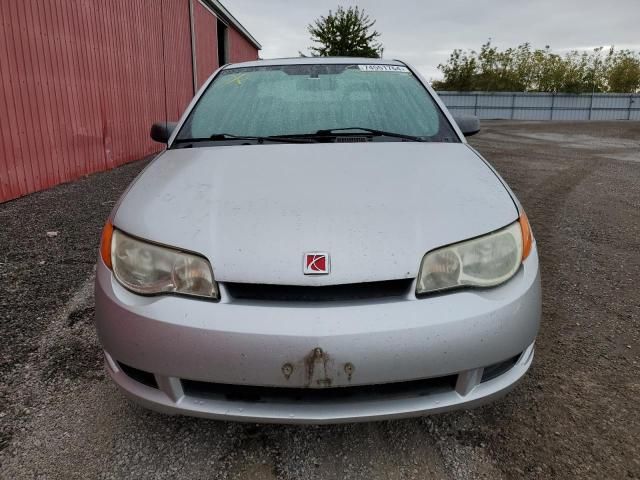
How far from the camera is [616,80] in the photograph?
2140 inches

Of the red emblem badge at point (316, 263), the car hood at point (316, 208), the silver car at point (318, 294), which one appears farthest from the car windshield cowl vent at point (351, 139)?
the red emblem badge at point (316, 263)

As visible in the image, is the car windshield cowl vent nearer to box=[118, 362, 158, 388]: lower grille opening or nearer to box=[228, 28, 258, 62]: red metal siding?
box=[118, 362, 158, 388]: lower grille opening

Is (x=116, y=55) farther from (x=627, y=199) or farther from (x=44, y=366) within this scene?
Result: (x=627, y=199)

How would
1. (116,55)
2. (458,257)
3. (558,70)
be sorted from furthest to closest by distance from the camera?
(558,70), (116,55), (458,257)

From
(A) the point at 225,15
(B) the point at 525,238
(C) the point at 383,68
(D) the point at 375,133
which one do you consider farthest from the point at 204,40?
(B) the point at 525,238

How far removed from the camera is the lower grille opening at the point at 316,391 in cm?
140

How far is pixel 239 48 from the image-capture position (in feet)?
69.6

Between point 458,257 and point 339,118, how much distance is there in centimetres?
122

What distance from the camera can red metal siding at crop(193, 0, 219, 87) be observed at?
13.4 meters

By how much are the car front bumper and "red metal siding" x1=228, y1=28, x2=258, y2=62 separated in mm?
19488

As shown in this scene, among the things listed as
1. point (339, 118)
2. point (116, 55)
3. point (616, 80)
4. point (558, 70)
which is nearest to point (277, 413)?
point (339, 118)

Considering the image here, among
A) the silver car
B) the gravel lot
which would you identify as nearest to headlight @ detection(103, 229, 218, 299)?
the silver car

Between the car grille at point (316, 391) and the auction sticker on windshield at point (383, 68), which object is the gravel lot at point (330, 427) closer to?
the car grille at point (316, 391)

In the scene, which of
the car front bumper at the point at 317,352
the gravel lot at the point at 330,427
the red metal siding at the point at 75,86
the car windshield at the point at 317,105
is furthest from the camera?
the red metal siding at the point at 75,86
